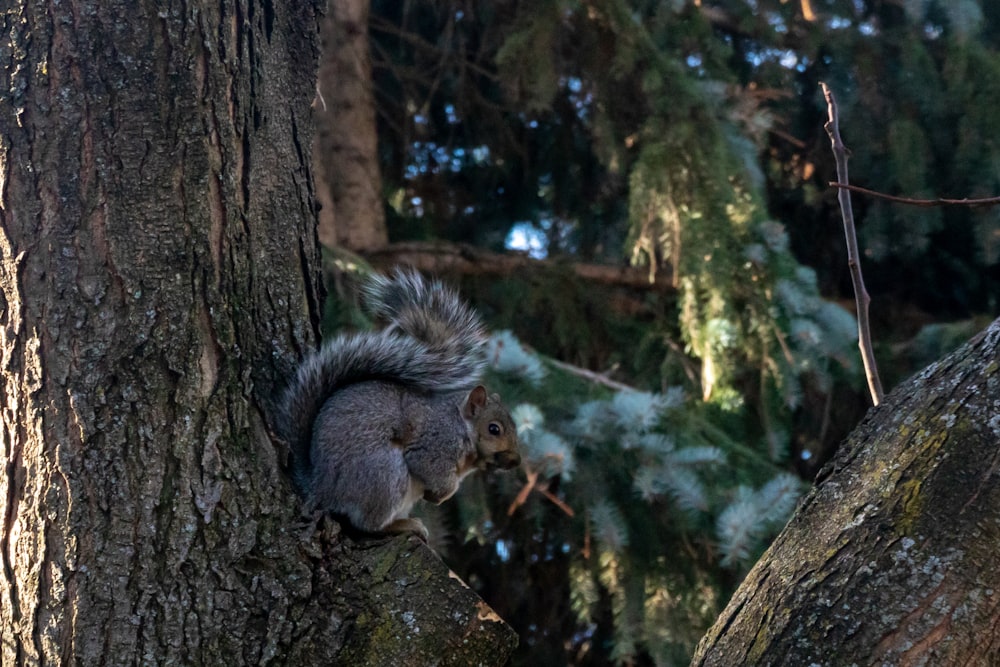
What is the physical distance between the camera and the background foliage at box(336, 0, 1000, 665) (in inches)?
84.8

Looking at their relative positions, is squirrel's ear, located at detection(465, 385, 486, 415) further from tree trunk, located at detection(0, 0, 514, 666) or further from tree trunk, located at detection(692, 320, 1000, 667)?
tree trunk, located at detection(692, 320, 1000, 667)

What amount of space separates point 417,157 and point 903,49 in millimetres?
1639

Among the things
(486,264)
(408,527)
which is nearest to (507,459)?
(408,527)

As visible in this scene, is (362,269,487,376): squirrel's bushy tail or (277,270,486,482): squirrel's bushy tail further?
(362,269,487,376): squirrel's bushy tail

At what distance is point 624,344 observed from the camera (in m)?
3.24

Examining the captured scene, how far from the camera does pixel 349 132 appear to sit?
3.21 m

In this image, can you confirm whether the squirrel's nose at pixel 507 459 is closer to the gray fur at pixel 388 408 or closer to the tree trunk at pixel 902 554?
the gray fur at pixel 388 408

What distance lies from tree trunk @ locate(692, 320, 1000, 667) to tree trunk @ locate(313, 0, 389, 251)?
2.27m

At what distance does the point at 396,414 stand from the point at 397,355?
89 mm

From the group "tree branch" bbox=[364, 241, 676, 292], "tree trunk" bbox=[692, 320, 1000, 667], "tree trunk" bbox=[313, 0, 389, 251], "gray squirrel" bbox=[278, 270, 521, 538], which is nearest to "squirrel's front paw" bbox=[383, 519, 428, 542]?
"gray squirrel" bbox=[278, 270, 521, 538]

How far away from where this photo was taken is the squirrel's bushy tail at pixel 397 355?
1.29 m

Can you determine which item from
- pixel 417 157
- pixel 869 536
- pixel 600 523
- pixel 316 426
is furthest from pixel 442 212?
pixel 869 536

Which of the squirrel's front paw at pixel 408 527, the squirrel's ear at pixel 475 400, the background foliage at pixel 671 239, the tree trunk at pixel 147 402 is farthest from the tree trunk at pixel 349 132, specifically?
the tree trunk at pixel 147 402

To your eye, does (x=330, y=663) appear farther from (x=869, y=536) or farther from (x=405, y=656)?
(x=869, y=536)
